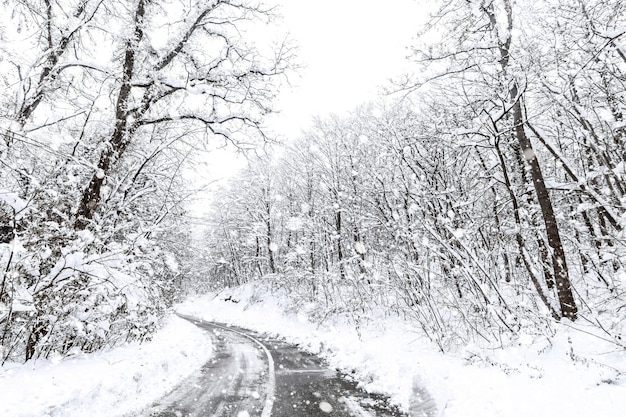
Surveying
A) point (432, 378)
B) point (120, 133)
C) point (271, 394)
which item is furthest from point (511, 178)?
point (120, 133)

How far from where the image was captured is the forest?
582 cm

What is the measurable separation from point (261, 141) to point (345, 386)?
6.72 m

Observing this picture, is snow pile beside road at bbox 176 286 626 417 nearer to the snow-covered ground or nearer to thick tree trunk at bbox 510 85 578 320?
the snow-covered ground

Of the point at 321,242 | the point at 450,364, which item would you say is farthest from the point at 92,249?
the point at 321,242

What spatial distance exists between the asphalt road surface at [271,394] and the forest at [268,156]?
2040 millimetres

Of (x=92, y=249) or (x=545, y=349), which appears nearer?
(x=545, y=349)

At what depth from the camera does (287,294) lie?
2502 cm

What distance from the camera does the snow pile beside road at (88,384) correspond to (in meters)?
5.07

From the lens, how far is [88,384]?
5.93 meters

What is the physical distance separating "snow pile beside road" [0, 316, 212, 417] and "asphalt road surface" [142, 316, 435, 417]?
→ 19.9 inches

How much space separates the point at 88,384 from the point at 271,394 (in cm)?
304

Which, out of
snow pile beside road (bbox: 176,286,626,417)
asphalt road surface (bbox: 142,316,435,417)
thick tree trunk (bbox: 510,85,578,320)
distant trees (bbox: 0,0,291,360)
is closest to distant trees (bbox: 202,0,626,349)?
thick tree trunk (bbox: 510,85,578,320)

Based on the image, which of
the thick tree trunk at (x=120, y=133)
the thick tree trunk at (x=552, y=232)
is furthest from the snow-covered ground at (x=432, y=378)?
the thick tree trunk at (x=120, y=133)

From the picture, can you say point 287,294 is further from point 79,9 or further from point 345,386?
point 79,9
